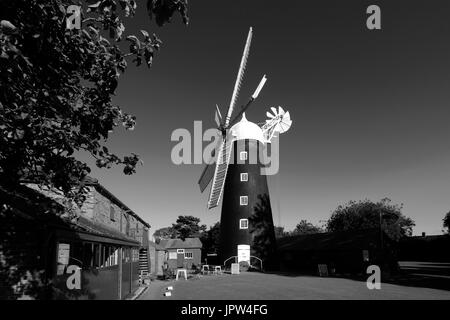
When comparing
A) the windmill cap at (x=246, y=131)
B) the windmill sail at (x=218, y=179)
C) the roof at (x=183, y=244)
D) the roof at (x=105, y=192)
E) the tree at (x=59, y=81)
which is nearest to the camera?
the tree at (x=59, y=81)

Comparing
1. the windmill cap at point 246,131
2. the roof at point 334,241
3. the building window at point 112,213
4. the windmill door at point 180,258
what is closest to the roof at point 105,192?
the building window at point 112,213

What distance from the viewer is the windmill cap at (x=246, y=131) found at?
141 ft

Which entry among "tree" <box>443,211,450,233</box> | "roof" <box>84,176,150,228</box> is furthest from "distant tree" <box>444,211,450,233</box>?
"roof" <box>84,176,150,228</box>

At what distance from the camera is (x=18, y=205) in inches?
371

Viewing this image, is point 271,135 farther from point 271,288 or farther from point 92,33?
point 92,33

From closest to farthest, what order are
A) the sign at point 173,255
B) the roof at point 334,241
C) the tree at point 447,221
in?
the roof at point 334,241, the sign at point 173,255, the tree at point 447,221

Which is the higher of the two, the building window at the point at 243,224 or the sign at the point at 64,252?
the building window at the point at 243,224

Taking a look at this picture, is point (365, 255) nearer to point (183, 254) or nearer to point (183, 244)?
point (183, 254)

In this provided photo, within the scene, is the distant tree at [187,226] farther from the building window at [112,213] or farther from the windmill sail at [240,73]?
the building window at [112,213]

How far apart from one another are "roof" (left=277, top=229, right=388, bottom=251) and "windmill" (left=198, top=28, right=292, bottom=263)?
4386mm

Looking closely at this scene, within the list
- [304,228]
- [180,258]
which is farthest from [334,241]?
[304,228]

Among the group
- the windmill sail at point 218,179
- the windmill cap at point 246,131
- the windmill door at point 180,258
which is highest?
the windmill cap at point 246,131

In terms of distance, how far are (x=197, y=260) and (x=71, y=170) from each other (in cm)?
5409

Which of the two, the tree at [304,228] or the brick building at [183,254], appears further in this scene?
the tree at [304,228]
